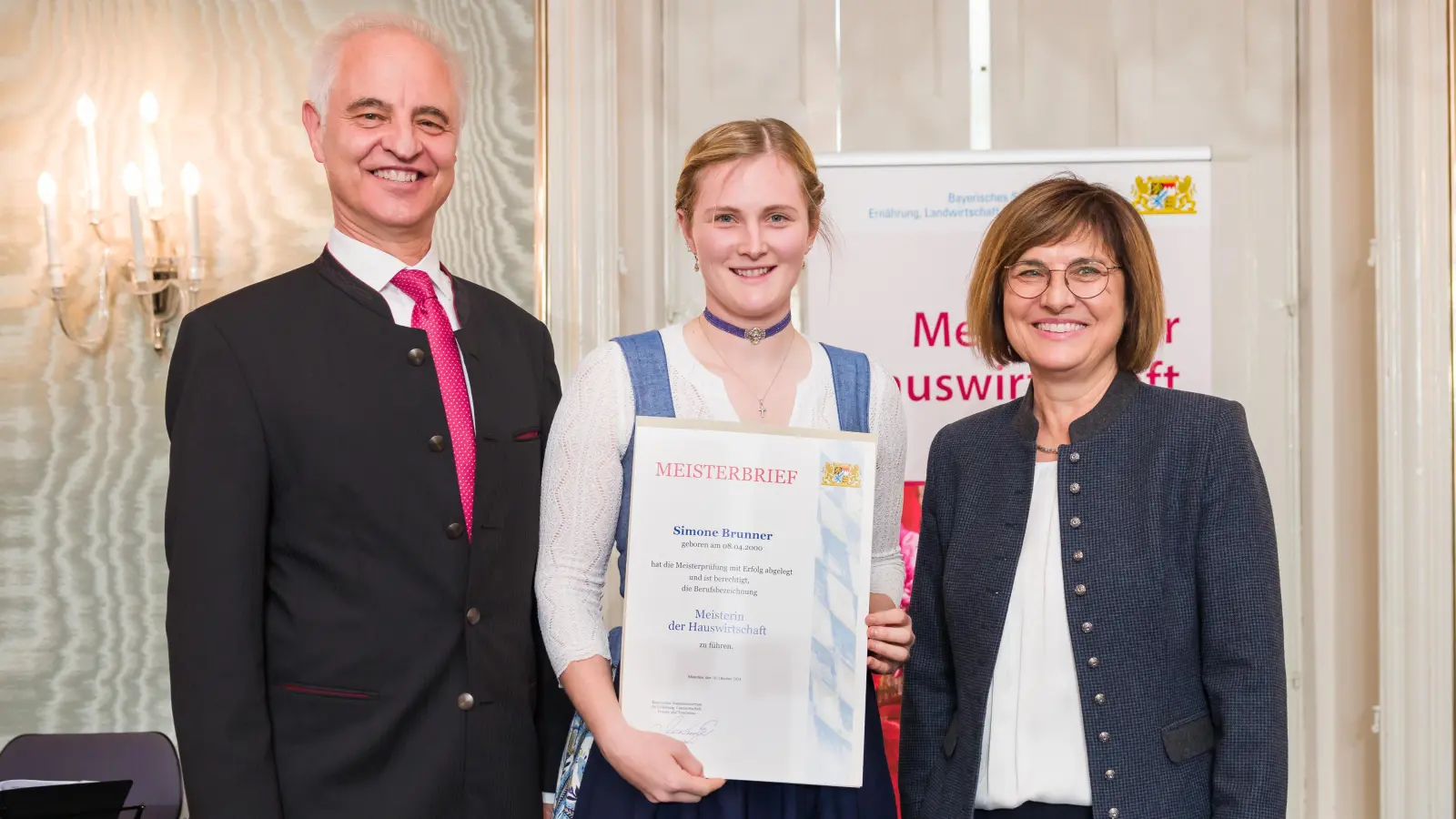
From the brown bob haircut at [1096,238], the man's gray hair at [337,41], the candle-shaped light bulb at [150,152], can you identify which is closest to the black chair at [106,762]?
the candle-shaped light bulb at [150,152]

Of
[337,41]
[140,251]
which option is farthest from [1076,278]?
[140,251]

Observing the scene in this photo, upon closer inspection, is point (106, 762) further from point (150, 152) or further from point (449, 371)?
Answer: point (449, 371)

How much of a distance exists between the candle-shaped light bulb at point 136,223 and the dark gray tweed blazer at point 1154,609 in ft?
7.96

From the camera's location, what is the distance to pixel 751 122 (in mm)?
1741

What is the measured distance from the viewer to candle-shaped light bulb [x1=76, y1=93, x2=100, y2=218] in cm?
320

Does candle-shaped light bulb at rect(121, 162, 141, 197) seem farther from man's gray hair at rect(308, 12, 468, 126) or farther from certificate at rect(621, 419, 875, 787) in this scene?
certificate at rect(621, 419, 875, 787)

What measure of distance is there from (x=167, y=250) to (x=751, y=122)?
216 centimetres

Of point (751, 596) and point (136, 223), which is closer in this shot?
point (751, 596)

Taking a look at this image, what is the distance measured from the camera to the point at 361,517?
5.53 feet

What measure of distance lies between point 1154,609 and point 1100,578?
0.08 m

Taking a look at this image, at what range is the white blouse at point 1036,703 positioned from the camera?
1.64 meters

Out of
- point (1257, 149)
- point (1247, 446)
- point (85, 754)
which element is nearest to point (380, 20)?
point (1247, 446)

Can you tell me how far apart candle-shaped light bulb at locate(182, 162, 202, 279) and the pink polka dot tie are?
1.58 metres

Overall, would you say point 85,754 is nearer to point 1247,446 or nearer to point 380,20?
point 380,20
